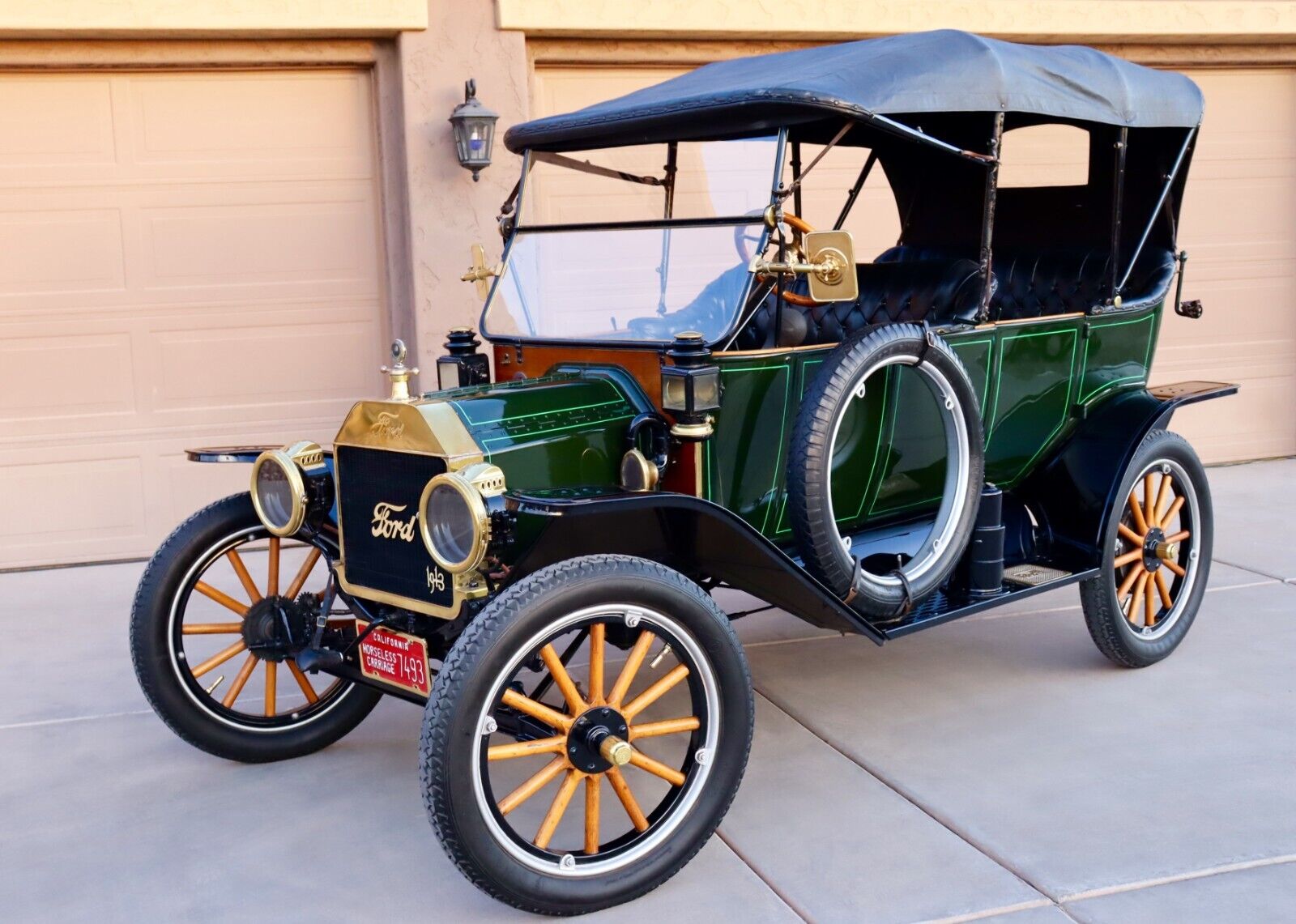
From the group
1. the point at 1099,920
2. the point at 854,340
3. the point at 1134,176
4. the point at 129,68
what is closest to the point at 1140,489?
the point at 1134,176

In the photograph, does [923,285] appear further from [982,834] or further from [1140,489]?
[982,834]

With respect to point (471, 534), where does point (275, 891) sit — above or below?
below

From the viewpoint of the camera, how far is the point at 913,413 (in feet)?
12.8

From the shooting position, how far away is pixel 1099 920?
2.76 m

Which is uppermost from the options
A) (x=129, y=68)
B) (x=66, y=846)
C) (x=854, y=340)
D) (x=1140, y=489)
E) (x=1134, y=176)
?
(x=129, y=68)

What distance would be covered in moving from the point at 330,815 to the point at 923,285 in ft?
8.40

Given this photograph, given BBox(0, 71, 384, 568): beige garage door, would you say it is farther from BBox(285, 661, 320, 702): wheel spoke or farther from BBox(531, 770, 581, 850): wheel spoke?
BBox(531, 770, 581, 850): wheel spoke

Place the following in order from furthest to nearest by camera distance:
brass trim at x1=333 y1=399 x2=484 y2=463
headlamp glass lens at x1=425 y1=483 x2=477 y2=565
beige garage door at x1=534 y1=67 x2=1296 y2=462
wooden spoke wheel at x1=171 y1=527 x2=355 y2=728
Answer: beige garage door at x1=534 y1=67 x2=1296 y2=462
wooden spoke wheel at x1=171 y1=527 x2=355 y2=728
brass trim at x1=333 y1=399 x2=484 y2=463
headlamp glass lens at x1=425 y1=483 x2=477 y2=565

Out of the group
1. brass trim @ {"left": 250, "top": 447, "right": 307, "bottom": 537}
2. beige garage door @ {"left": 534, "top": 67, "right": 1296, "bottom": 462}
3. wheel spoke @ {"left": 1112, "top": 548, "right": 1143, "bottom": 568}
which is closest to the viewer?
brass trim @ {"left": 250, "top": 447, "right": 307, "bottom": 537}

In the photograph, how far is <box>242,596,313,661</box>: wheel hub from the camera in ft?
11.9

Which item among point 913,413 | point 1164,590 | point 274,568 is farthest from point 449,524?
point 1164,590

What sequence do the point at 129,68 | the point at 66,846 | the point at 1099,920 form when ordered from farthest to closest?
the point at 129,68, the point at 66,846, the point at 1099,920

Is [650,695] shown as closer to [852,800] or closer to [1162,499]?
[852,800]

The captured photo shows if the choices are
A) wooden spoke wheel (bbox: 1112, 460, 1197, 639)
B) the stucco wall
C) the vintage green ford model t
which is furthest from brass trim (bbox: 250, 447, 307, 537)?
the stucco wall
